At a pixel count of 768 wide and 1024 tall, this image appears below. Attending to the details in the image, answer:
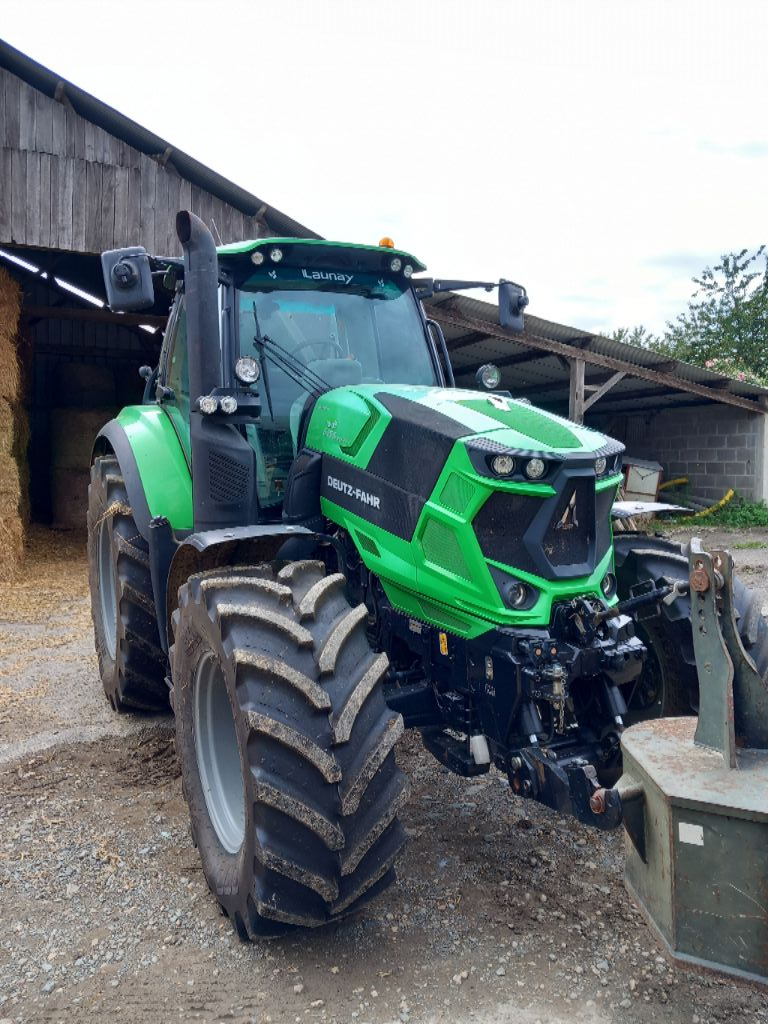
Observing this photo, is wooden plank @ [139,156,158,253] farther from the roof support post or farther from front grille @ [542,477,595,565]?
front grille @ [542,477,595,565]

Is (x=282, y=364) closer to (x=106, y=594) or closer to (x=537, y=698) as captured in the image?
(x=537, y=698)

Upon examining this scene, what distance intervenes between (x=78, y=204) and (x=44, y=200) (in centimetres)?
33

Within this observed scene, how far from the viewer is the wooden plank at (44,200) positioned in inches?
360

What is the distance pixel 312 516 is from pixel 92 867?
1551 mm

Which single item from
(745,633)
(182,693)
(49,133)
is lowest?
(182,693)

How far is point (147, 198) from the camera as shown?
9.62 metres

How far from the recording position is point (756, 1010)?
2.46 metres

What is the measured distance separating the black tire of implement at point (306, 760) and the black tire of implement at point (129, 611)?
5.48 ft

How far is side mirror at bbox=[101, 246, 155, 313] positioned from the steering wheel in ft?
2.17

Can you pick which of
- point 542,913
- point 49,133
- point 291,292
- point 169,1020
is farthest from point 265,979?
point 49,133

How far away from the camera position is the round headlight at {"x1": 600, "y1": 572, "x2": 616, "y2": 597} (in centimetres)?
311

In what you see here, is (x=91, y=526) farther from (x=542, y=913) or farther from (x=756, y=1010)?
(x=756, y=1010)

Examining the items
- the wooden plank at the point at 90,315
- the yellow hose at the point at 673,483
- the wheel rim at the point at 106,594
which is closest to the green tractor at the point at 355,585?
the wheel rim at the point at 106,594

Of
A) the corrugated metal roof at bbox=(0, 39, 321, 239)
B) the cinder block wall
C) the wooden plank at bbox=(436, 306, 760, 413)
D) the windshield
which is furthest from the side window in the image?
the cinder block wall
